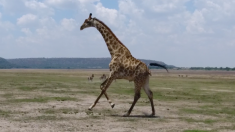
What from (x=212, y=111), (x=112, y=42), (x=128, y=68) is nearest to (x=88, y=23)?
(x=112, y=42)

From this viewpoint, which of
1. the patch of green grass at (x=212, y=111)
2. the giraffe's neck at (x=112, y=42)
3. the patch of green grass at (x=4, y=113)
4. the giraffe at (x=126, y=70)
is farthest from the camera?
the patch of green grass at (x=212, y=111)

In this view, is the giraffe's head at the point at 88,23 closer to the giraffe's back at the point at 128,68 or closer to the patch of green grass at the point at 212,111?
the giraffe's back at the point at 128,68

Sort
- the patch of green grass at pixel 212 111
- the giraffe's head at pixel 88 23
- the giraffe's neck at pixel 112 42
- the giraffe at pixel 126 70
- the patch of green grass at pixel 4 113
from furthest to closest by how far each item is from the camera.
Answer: the giraffe's head at pixel 88 23 → the patch of green grass at pixel 212 111 → the giraffe's neck at pixel 112 42 → the giraffe at pixel 126 70 → the patch of green grass at pixel 4 113

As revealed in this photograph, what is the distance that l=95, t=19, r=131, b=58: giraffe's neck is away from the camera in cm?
1517

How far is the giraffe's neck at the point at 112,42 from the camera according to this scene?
15172 millimetres

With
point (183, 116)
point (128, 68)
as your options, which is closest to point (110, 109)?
point (128, 68)

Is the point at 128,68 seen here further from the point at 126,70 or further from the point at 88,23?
the point at 88,23

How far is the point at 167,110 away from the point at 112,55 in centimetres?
368

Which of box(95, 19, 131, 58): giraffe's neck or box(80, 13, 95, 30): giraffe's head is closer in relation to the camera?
box(95, 19, 131, 58): giraffe's neck

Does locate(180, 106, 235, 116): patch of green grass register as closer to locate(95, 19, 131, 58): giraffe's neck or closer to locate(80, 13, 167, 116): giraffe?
locate(80, 13, 167, 116): giraffe

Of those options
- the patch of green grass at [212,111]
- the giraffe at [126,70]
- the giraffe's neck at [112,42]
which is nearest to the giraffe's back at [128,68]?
the giraffe at [126,70]

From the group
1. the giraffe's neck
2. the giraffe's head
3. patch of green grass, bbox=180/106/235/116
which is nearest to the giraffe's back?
the giraffe's neck

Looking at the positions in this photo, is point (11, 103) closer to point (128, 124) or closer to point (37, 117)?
point (37, 117)

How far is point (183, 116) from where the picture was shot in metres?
14.2
